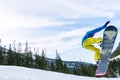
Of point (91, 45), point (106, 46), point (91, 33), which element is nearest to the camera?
point (91, 33)

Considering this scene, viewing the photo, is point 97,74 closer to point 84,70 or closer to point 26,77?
point 26,77

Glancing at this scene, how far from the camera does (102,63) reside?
1502cm

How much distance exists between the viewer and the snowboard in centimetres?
1497

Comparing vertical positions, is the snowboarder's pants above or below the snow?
above

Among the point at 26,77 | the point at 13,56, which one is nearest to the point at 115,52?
the point at 26,77

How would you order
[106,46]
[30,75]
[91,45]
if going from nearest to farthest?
[30,75], [91,45], [106,46]

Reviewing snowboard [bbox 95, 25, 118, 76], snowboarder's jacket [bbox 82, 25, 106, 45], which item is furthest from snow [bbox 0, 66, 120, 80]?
snowboarder's jacket [bbox 82, 25, 106, 45]

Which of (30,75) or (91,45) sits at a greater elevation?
(91,45)

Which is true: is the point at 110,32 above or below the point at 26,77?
above

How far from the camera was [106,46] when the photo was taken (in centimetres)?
1507

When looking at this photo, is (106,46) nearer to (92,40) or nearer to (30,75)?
(92,40)

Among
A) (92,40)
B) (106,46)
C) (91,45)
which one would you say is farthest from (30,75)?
(106,46)

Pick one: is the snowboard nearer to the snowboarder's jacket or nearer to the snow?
the snowboarder's jacket

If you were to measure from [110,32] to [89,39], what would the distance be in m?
1.09
